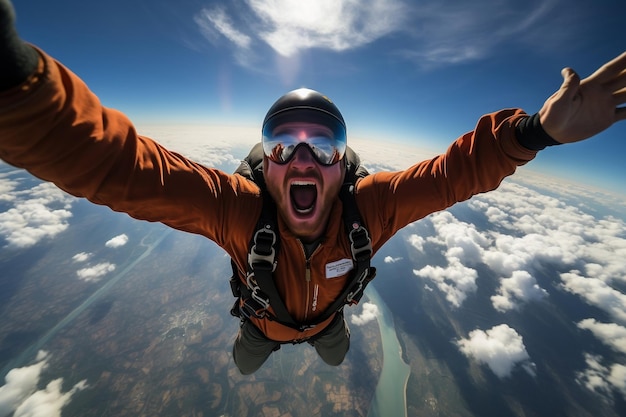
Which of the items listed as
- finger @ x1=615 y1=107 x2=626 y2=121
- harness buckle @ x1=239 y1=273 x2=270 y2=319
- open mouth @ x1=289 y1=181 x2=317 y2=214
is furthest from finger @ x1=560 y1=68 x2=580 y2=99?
harness buckle @ x1=239 y1=273 x2=270 y2=319

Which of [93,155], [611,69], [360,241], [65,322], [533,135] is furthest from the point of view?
[65,322]

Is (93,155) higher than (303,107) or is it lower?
lower

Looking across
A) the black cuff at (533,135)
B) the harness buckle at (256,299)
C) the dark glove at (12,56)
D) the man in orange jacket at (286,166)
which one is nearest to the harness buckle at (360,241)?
the man in orange jacket at (286,166)

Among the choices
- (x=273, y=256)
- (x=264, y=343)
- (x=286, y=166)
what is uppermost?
(x=286, y=166)

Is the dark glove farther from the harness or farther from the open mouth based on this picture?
the open mouth

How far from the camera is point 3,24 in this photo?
719 mm

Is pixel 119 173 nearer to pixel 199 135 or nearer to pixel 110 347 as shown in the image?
pixel 110 347

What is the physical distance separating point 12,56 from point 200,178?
0.86 meters

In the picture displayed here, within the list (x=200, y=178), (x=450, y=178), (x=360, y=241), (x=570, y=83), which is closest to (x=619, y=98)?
(x=570, y=83)

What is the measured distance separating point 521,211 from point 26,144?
17222cm

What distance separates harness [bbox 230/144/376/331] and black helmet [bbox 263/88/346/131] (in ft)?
1.60

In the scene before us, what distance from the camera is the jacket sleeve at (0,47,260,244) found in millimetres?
811

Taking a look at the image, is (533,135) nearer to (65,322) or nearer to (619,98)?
(619,98)

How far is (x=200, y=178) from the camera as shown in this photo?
1519mm
